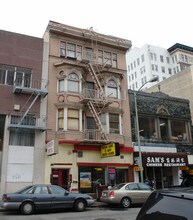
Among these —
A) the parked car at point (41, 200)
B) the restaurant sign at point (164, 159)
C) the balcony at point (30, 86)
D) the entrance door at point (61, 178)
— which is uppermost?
the balcony at point (30, 86)

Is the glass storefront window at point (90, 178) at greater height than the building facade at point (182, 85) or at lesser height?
lesser

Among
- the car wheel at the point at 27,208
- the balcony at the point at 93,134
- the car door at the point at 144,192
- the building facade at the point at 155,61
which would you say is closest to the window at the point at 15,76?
the balcony at the point at 93,134

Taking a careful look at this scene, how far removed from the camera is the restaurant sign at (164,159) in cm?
2234

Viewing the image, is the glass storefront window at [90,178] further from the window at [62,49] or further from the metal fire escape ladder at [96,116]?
the window at [62,49]

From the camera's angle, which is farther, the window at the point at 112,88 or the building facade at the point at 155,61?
the building facade at the point at 155,61

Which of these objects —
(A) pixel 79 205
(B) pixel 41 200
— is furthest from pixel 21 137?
(A) pixel 79 205

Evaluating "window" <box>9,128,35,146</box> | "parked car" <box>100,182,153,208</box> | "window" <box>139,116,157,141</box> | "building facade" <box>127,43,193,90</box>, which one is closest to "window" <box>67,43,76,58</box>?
"window" <box>9,128,35,146</box>

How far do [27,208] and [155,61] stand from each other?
226 feet

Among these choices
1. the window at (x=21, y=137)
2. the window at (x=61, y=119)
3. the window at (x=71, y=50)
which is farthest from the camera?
the window at (x=71, y=50)

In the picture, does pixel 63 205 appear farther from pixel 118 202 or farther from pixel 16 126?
pixel 16 126

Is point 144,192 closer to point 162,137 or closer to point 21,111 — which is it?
point 162,137

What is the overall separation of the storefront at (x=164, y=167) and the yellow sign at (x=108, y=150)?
3536 millimetres

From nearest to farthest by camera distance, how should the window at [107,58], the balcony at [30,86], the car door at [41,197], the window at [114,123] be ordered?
the car door at [41,197] → the balcony at [30,86] → the window at [114,123] → the window at [107,58]

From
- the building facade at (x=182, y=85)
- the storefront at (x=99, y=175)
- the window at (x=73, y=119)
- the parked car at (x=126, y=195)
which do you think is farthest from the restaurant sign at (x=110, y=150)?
the building facade at (x=182, y=85)
